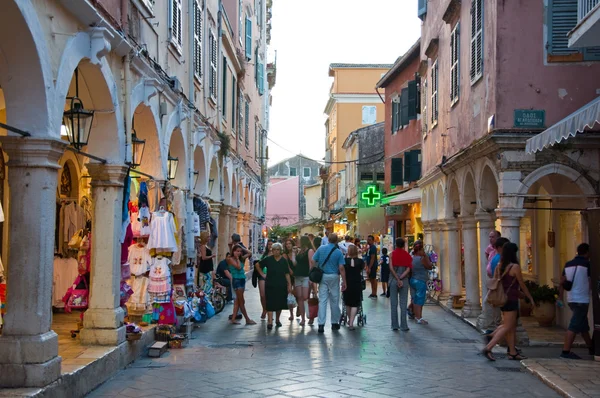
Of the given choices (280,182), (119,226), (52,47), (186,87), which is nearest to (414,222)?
(186,87)

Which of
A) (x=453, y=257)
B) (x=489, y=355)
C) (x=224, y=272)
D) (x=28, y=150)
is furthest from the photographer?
(x=453, y=257)

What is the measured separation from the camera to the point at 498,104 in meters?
12.8

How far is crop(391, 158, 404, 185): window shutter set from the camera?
30.2 metres

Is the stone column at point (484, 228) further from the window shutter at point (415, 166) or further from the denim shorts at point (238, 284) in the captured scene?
the window shutter at point (415, 166)

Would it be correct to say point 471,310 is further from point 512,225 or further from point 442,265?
point 512,225

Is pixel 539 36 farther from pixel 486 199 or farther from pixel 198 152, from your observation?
pixel 198 152

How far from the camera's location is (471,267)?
52.8 feet

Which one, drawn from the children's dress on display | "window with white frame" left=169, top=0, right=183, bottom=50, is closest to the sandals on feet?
the children's dress on display

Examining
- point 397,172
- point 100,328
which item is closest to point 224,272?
point 100,328

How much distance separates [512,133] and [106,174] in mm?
6379

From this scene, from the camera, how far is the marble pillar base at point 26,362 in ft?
25.1

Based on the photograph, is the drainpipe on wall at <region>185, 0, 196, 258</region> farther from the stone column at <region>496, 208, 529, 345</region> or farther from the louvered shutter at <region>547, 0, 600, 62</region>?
the louvered shutter at <region>547, 0, 600, 62</region>

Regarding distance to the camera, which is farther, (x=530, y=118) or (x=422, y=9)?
(x=422, y=9)

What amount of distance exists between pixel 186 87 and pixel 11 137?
353 inches
